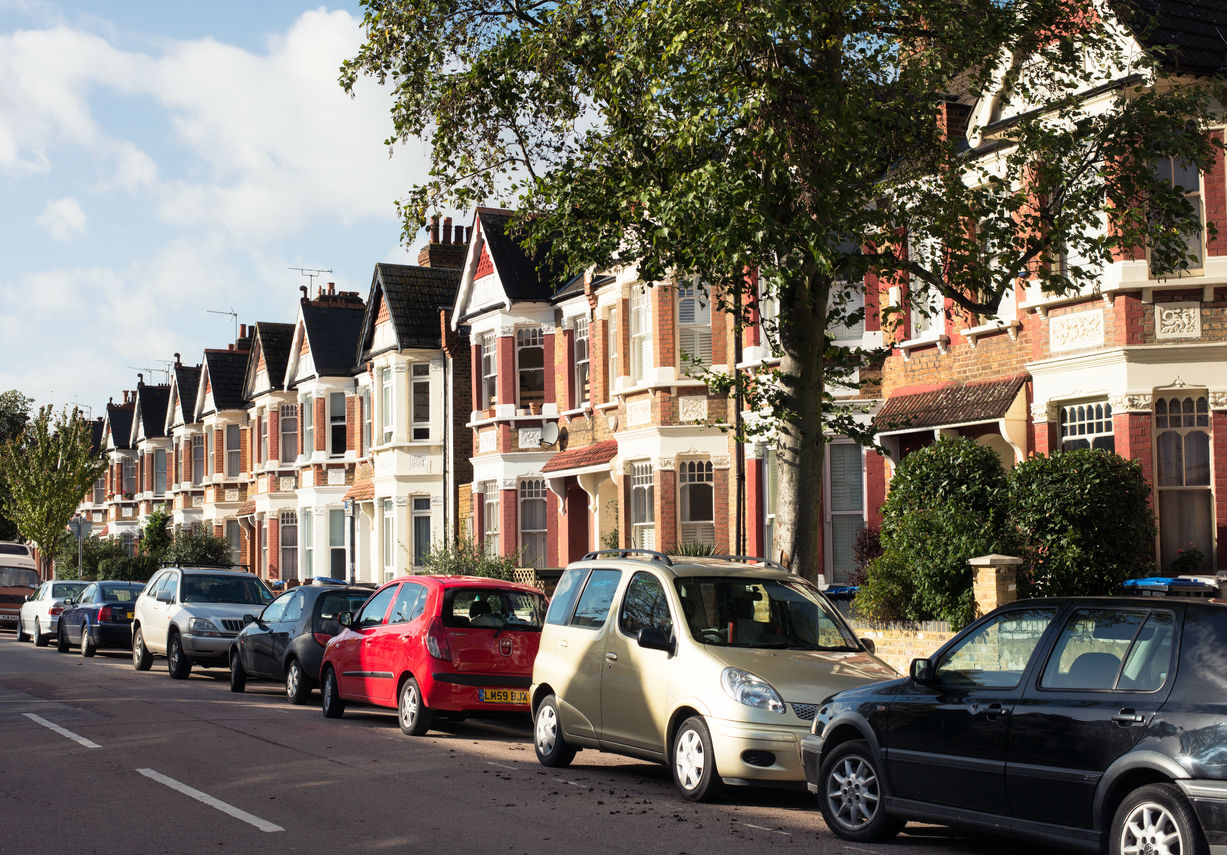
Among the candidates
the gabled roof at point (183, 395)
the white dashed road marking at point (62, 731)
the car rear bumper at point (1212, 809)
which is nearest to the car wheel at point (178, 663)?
the white dashed road marking at point (62, 731)

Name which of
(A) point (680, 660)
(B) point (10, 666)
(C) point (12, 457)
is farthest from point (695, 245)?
(C) point (12, 457)

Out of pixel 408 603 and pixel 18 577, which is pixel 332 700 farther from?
pixel 18 577

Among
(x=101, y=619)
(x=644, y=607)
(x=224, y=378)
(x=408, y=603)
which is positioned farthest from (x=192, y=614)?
(x=224, y=378)

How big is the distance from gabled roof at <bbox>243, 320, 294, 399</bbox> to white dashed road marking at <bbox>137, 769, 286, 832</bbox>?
36.1 metres

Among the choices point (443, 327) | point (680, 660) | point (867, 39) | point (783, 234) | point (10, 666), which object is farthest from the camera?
point (443, 327)

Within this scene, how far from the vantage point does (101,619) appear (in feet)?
→ 90.8

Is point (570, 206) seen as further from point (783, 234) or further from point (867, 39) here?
point (867, 39)

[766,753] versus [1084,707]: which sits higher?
[1084,707]

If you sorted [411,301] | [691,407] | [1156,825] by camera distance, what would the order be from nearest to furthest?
1. [1156,825]
2. [691,407]
3. [411,301]

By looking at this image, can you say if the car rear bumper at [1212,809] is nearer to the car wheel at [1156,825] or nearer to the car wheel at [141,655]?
the car wheel at [1156,825]

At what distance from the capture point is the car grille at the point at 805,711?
10.2 meters

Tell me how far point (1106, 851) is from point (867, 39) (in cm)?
936

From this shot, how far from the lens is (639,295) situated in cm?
2709

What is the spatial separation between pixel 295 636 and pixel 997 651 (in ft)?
37.9
